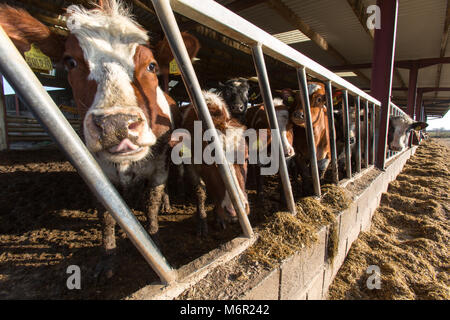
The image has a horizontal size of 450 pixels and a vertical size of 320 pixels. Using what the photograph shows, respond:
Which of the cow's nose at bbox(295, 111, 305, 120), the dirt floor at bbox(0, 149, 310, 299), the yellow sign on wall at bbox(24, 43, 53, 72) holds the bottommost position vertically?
the dirt floor at bbox(0, 149, 310, 299)

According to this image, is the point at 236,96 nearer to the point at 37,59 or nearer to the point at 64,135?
the point at 37,59

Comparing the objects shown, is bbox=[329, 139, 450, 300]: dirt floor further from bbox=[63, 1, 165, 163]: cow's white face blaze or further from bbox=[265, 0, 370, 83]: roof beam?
bbox=[265, 0, 370, 83]: roof beam

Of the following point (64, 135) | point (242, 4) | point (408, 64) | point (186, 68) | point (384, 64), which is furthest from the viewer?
point (408, 64)

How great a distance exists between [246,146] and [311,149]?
0.64 m

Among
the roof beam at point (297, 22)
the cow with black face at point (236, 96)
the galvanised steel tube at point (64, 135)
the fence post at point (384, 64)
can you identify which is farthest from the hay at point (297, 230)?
the roof beam at point (297, 22)

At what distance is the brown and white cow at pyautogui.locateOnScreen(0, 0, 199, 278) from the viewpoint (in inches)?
50.2

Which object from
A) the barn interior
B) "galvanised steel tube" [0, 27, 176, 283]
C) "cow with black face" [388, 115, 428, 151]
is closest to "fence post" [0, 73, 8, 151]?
the barn interior

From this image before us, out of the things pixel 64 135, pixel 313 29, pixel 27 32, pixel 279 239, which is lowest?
pixel 279 239

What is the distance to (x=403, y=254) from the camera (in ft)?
7.22

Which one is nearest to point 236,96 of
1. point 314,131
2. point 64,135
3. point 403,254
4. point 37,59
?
point 314,131

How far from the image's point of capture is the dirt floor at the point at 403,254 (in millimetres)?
→ 1809

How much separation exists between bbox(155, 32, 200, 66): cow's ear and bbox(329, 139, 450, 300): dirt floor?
8.11ft

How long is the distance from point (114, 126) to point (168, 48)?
1.04 meters

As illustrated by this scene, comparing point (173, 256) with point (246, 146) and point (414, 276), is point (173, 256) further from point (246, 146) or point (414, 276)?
point (414, 276)
